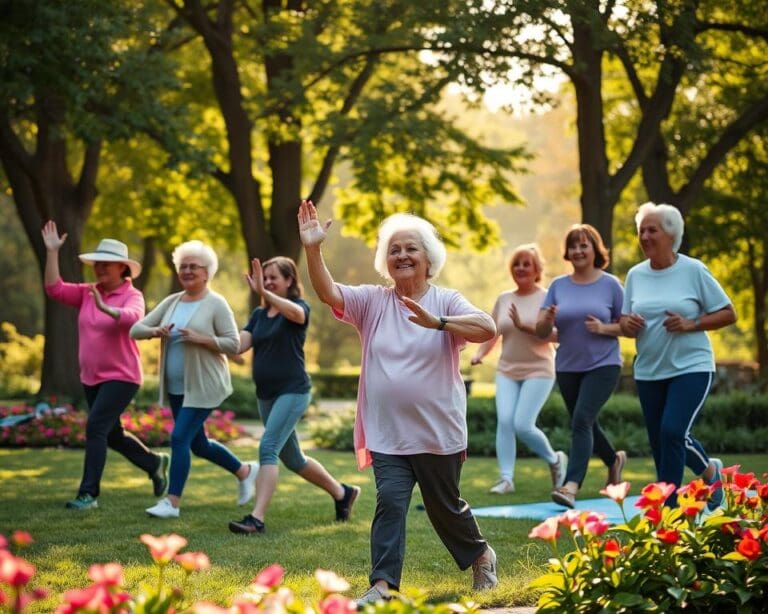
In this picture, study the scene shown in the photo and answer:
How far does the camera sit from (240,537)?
26.8 feet

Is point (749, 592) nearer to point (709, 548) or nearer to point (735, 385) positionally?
point (709, 548)

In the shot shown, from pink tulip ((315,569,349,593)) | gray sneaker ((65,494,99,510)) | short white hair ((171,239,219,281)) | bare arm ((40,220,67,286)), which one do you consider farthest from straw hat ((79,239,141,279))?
pink tulip ((315,569,349,593))

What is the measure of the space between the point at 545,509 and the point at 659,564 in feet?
17.1

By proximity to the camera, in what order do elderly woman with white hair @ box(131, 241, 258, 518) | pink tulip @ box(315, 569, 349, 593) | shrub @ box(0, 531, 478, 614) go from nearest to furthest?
shrub @ box(0, 531, 478, 614) < pink tulip @ box(315, 569, 349, 593) < elderly woman with white hair @ box(131, 241, 258, 518)

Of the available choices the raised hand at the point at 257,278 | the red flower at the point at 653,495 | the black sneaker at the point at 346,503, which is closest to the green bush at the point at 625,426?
the black sneaker at the point at 346,503

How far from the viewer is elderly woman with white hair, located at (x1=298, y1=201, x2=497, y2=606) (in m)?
5.61

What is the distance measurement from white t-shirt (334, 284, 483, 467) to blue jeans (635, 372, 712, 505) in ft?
7.72

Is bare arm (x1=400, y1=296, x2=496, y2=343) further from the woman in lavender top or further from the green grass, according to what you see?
the woman in lavender top

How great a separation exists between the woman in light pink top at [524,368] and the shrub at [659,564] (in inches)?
232

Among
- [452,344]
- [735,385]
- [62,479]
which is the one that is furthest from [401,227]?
[735,385]

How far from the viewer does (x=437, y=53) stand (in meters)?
17.1

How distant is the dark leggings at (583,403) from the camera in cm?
940

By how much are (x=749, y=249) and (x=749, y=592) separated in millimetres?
25677

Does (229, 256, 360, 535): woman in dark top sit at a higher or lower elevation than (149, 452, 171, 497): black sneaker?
higher
